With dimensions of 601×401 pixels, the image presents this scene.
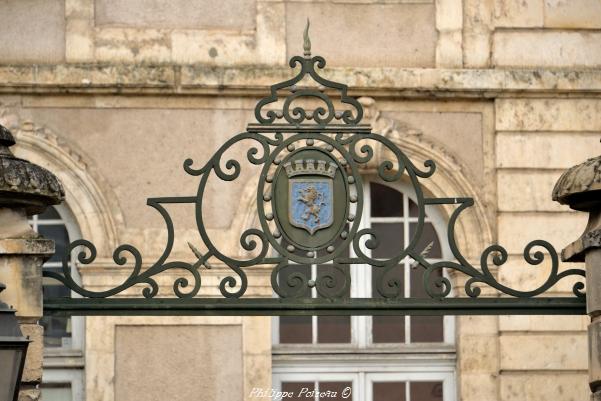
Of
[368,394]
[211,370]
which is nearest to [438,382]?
[368,394]

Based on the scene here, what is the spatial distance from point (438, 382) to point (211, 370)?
170 cm

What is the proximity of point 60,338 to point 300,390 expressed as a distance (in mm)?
1771

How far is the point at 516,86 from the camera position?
580 inches

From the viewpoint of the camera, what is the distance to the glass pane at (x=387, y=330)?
14680mm

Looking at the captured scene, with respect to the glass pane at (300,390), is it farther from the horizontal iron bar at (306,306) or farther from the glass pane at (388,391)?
the horizontal iron bar at (306,306)

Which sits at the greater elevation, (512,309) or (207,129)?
(207,129)

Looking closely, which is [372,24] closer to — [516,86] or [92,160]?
[516,86]

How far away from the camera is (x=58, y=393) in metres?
14.4

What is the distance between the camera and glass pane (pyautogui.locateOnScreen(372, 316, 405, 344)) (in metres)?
14.7

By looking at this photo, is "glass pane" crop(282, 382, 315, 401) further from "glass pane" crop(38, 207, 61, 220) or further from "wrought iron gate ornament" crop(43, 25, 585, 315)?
"wrought iron gate ornament" crop(43, 25, 585, 315)

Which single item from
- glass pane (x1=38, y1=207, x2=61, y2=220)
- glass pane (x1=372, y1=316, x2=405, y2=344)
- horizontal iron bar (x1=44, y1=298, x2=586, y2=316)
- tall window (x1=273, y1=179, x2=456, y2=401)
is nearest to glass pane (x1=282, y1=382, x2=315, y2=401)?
tall window (x1=273, y1=179, x2=456, y2=401)

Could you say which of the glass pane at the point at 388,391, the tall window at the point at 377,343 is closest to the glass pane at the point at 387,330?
the tall window at the point at 377,343

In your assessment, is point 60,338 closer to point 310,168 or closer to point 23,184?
point 310,168

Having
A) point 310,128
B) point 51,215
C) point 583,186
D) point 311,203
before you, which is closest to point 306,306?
point 311,203
